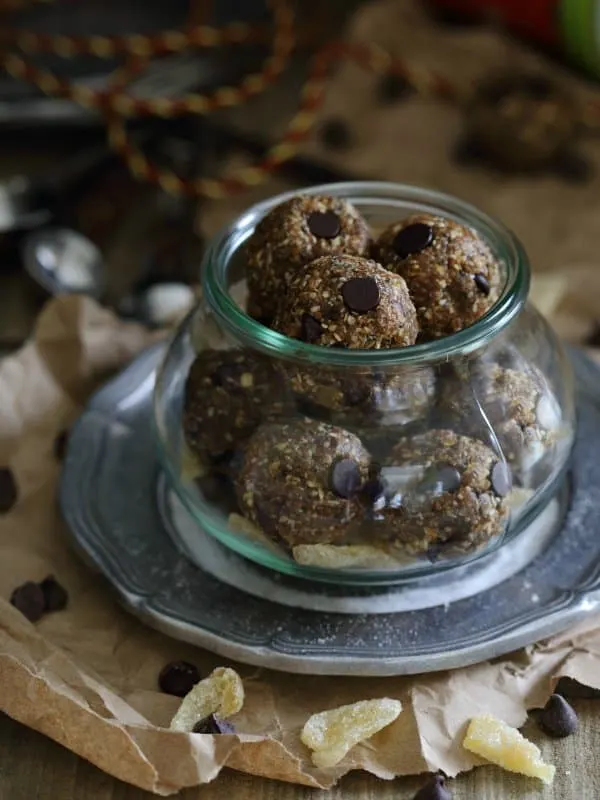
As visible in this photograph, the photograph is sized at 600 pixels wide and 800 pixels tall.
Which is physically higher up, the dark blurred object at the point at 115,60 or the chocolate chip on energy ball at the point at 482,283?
the chocolate chip on energy ball at the point at 482,283

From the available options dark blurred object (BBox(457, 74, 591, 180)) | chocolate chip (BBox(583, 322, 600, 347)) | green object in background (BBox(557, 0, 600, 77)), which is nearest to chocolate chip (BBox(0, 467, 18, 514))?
chocolate chip (BBox(583, 322, 600, 347))

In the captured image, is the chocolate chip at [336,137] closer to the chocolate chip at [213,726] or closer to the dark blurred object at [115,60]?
the dark blurred object at [115,60]

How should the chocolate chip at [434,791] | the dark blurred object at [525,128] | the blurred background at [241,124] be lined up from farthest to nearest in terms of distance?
1. the dark blurred object at [525,128]
2. the blurred background at [241,124]
3. the chocolate chip at [434,791]

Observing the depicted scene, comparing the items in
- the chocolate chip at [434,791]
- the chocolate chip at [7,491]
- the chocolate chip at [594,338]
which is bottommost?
the chocolate chip at [594,338]

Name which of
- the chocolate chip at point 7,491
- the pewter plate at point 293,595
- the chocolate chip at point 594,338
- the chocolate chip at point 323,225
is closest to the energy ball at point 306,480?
the pewter plate at point 293,595

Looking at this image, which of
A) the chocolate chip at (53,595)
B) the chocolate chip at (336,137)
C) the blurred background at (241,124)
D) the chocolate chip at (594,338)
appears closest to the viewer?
the chocolate chip at (53,595)

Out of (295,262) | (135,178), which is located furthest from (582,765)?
(135,178)

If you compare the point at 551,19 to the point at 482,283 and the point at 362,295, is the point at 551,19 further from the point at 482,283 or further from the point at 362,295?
the point at 362,295
